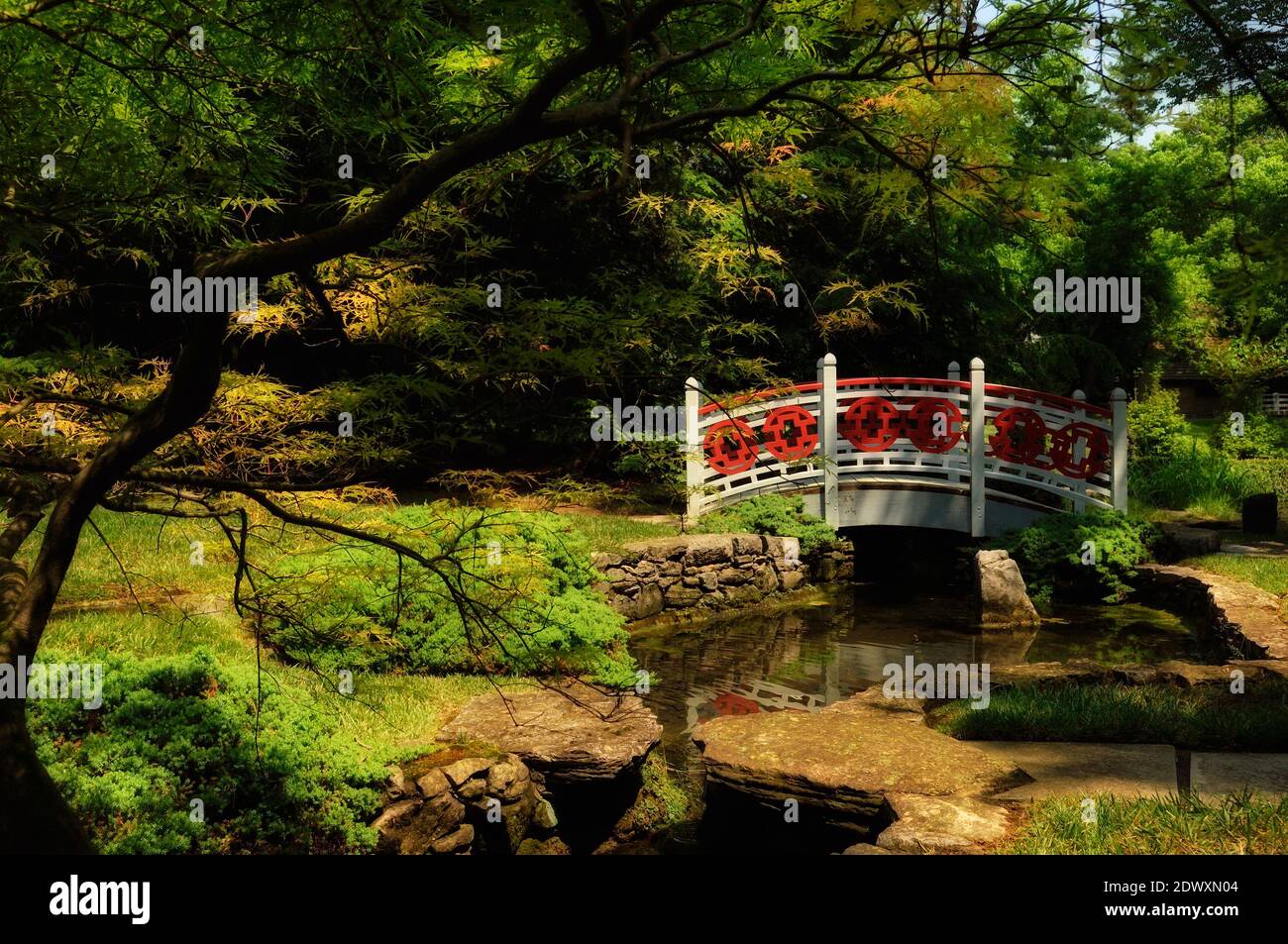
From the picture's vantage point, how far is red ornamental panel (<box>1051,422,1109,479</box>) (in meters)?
14.2

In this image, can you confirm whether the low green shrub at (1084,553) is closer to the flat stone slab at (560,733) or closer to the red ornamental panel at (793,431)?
the red ornamental panel at (793,431)

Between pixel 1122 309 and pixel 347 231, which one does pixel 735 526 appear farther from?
pixel 347 231

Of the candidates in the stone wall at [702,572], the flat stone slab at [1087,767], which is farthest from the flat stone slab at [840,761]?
the stone wall at [702,572]

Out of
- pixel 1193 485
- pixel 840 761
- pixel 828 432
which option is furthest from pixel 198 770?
pixel 1193 485

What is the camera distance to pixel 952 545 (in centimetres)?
→ 1570

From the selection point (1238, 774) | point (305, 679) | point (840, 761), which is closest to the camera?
point (1238, 774)

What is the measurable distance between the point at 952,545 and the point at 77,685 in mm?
12408

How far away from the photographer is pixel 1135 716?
6.75m

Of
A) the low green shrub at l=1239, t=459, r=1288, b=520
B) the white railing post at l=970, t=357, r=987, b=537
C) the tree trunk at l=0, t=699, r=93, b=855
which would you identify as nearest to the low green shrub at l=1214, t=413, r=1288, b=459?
the low green shrub at l=1239, t=459, r=1288, b=520

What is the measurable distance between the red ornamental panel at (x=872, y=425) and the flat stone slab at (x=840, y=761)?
7.67m

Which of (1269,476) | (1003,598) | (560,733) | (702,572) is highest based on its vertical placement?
(1269,476)

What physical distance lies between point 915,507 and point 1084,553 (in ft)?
7.57

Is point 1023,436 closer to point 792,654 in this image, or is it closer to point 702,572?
point 702,572
